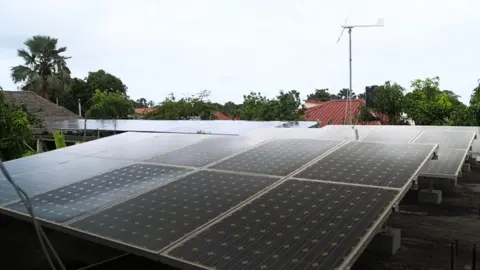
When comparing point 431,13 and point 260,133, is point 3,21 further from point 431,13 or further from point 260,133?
point 431,13

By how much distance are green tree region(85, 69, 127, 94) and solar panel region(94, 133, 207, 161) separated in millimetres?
42581

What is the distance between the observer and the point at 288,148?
5.21 m

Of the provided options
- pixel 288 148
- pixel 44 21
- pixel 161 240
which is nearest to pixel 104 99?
pixel 44 21

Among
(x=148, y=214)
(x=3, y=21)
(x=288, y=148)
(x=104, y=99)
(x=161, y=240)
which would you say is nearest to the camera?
(x=161, y=240)

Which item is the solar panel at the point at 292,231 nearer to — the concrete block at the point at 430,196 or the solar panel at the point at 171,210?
the solar panel at the point at 171,210

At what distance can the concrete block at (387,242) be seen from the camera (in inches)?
176

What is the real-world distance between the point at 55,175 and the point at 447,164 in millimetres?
4904

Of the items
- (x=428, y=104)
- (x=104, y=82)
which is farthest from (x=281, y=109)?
(x=104, y=82)

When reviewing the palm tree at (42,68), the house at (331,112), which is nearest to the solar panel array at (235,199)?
the house at (331,112)

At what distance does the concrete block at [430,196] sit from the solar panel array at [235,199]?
5.95 feet

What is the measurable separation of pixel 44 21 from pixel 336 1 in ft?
36.9

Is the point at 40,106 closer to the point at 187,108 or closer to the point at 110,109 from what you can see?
the point at 110,109

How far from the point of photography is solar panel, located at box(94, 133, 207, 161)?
18.2 feet

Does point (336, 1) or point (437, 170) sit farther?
point (336, 1)
